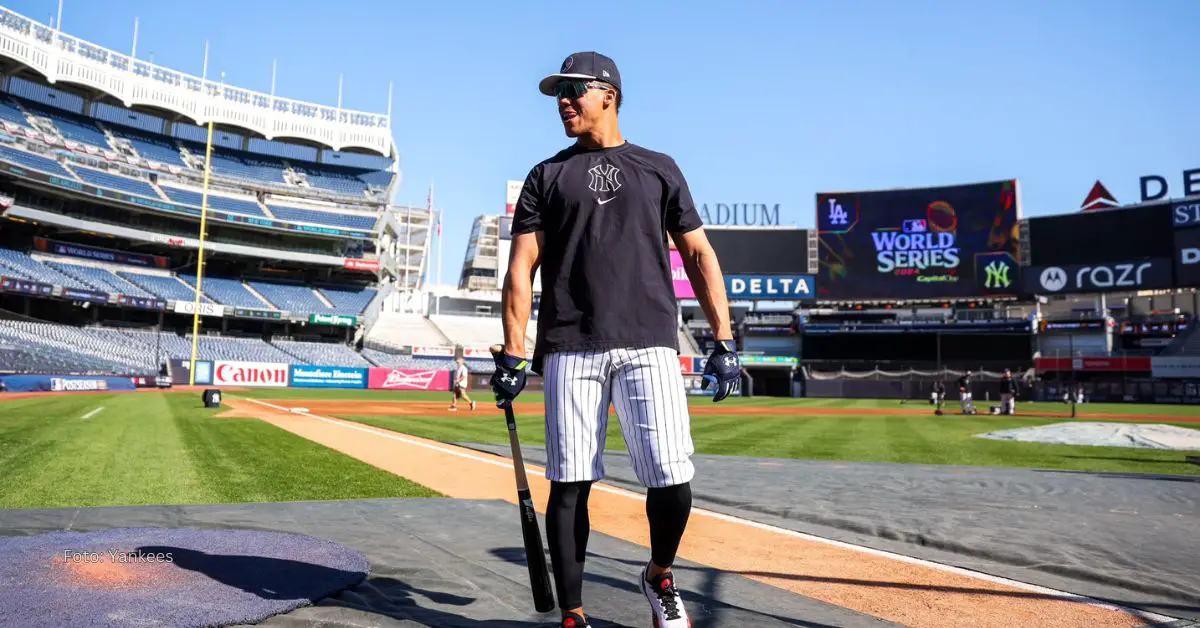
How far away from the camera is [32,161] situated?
41.5m

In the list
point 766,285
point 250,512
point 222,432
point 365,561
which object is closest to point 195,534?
point 250,512

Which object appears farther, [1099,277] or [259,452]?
[1099,277]

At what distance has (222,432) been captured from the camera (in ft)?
39.0

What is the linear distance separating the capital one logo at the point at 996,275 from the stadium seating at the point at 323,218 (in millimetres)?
44348

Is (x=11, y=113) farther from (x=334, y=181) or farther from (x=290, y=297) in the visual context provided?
(x=334, y=181)

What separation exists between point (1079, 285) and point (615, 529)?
5095 centimetres

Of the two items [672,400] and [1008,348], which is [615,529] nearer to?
[672,400]

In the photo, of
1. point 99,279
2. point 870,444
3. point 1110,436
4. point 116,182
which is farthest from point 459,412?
point 116,182

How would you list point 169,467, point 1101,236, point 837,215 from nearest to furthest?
point 169,467, point 1101,236, point 837,215

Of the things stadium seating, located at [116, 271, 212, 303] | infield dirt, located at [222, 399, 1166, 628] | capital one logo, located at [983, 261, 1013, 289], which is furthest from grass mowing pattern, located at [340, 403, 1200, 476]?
stadium seating, located at [116, 271, 212, 303]

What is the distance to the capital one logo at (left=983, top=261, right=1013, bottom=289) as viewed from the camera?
4766 centimetres

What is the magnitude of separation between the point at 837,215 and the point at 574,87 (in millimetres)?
51594

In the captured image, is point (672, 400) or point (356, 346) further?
point (356, 346)

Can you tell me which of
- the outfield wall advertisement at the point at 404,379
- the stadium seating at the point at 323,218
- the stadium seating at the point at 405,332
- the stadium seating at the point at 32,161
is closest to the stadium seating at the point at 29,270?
the stadium seating at the point at 32,161
